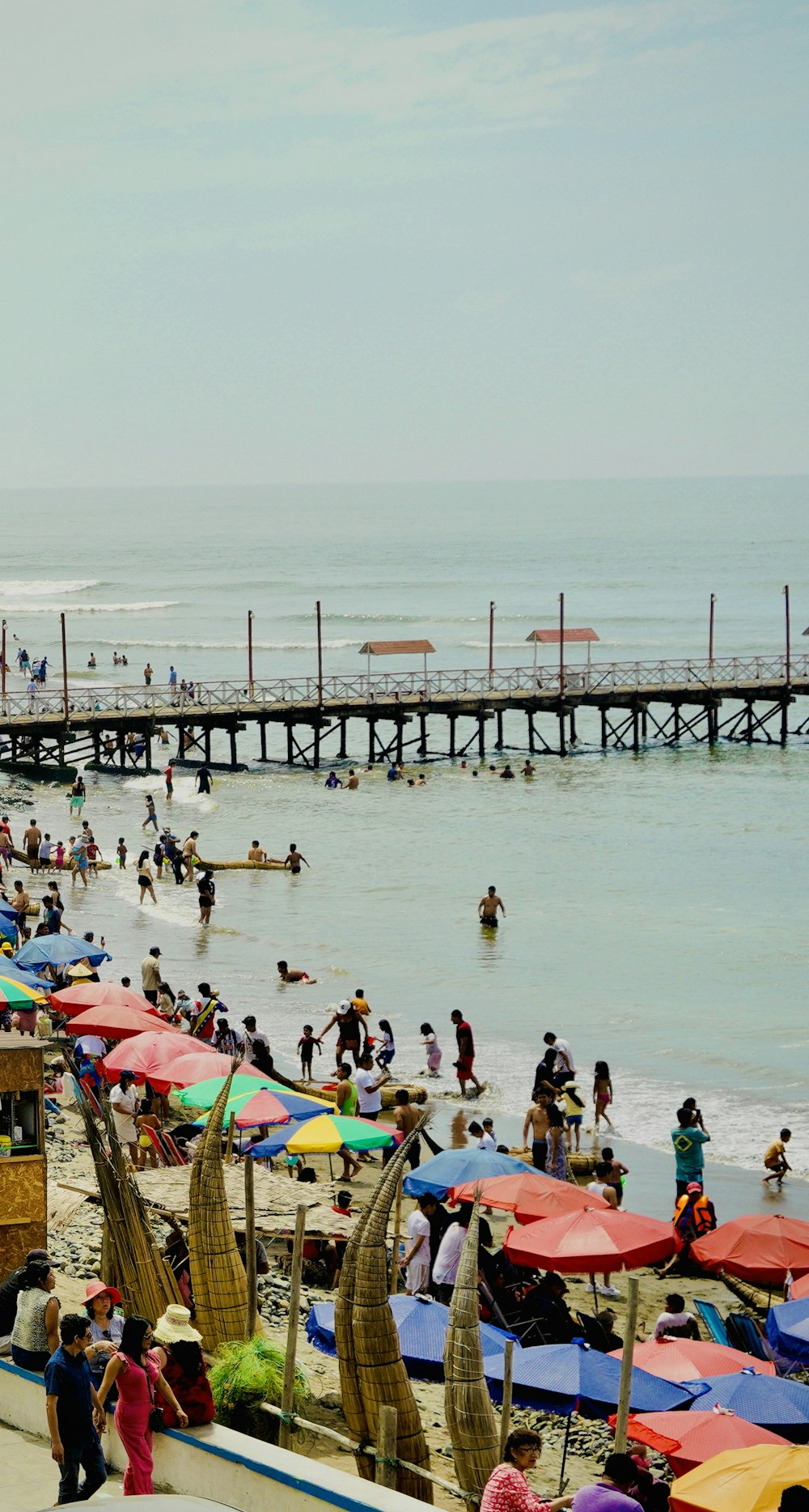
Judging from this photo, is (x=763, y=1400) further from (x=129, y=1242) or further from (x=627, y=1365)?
(x=129, y=1242)

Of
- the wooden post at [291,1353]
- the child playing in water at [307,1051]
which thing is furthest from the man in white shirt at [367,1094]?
the wooden post at [291,1353]

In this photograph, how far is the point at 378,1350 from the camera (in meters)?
7.84

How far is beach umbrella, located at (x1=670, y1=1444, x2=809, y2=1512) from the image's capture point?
7281mm

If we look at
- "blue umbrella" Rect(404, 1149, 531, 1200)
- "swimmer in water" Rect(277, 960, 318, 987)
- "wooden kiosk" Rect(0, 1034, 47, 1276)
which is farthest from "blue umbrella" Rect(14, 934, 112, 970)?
"wooden kiosk" Rect(0, 1034, 47, 1276)

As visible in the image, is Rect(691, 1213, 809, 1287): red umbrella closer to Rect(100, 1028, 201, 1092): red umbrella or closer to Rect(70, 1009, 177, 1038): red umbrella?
Rect(100, 1028, 201, 1092): red umbrella

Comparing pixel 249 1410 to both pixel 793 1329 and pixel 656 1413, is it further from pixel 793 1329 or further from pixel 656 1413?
pixel 793 1329

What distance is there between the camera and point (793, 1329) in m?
10.5

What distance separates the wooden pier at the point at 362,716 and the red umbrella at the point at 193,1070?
2779cm

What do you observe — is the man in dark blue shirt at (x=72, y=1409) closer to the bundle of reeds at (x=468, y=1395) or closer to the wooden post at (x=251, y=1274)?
the bundle of reeds at (x=468, y=1395)

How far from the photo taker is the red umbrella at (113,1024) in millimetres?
16406

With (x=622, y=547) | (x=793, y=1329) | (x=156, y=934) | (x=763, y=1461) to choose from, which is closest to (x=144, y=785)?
(x=156, y=934)

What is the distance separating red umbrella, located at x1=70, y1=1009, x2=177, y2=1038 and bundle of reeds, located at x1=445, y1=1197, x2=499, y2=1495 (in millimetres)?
8838

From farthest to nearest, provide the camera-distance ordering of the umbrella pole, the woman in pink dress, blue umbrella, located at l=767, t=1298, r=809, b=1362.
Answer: blue umbrella, located at l=767, t=1298, r=809, b=1362 → the umbrella pole → the woman in pink dress

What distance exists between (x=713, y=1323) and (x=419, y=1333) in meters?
2.66
